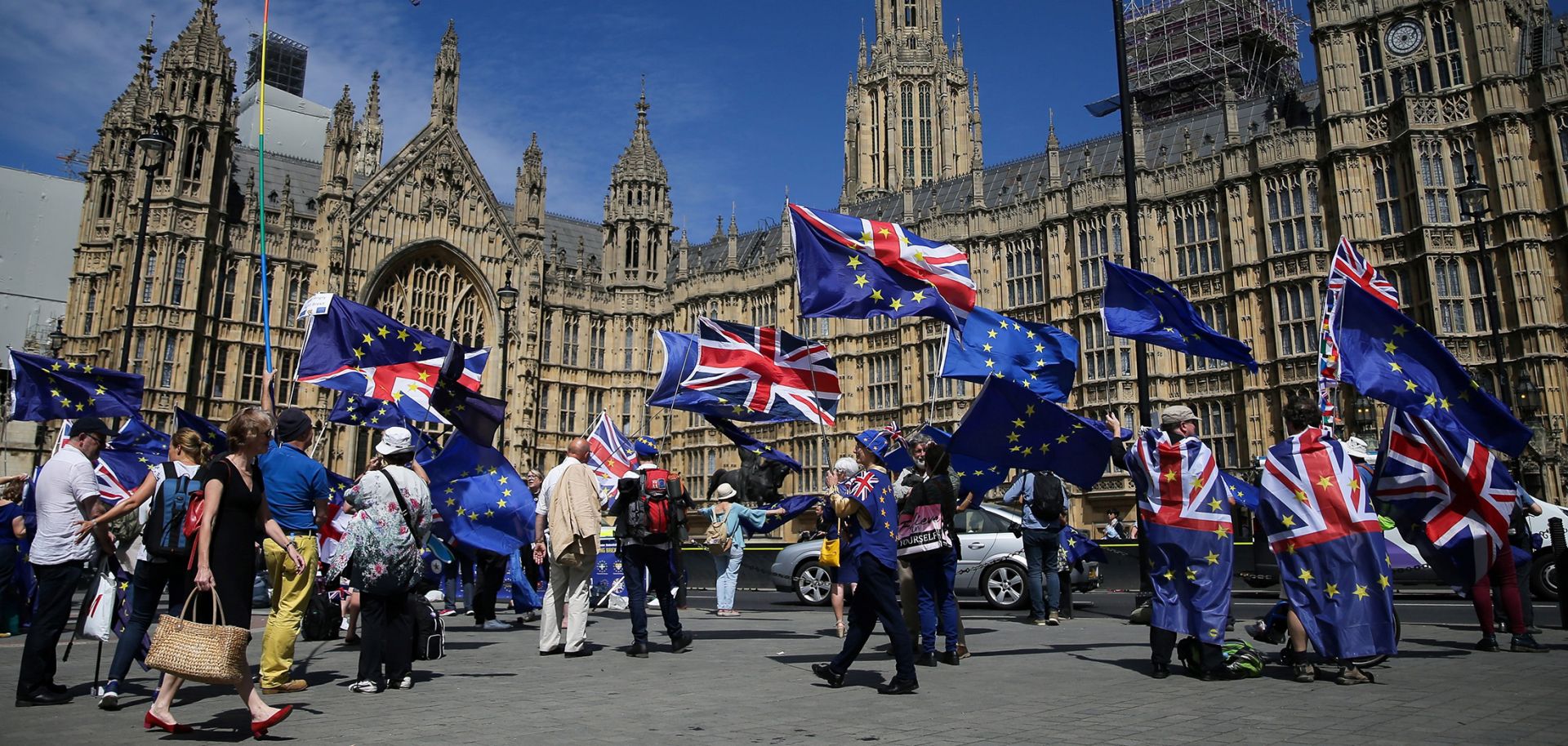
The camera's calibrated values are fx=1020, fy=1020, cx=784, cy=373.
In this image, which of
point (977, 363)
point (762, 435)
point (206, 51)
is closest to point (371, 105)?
point (206, 51)

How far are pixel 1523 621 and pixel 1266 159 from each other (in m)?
28.4

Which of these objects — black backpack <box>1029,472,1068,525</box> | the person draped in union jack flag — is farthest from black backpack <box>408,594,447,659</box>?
black backpack <box>1029,472,1068,525</box>

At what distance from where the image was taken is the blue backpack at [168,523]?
22.6 feet

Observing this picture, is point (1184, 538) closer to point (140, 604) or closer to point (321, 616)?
point (140, 604)

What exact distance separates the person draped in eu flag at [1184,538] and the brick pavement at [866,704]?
369mm

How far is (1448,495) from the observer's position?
9.27 m

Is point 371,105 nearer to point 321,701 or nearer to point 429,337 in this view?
point 429,337

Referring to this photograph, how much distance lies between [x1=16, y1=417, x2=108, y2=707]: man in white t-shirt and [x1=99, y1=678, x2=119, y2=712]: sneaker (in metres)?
0.49

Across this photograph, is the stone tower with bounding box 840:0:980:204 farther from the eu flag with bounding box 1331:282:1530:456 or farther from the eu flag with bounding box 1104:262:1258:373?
the eu flag with bounding box 1331:282:1530:456

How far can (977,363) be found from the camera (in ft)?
41.8

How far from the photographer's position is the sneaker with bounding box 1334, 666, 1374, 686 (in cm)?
732

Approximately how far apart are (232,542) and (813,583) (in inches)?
483

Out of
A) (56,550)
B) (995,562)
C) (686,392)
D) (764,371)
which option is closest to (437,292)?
(686,392)

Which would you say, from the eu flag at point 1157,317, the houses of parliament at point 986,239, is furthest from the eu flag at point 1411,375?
the houses of parliament at point 986,239
